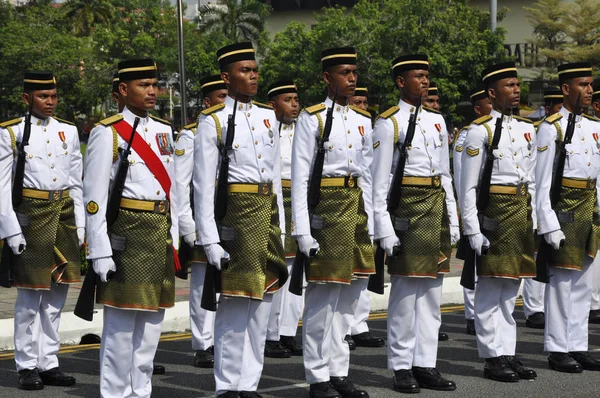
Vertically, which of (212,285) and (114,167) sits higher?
(114,167)

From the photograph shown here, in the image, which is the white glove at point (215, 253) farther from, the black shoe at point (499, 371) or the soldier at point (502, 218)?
the black shoe at point (499, 371)

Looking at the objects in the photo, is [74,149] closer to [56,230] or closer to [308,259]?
[56,230]

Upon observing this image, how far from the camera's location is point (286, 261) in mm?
10477

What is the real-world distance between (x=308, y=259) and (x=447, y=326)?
416 centimetres

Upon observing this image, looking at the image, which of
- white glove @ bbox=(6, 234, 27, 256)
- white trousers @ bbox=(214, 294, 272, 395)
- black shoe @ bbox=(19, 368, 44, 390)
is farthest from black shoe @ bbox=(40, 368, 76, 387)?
white trousers @ bbox=(214, 294, 272, 395)

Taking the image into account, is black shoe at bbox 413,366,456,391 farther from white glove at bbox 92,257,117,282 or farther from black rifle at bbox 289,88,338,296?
white glove at bbox 92,257,117,282

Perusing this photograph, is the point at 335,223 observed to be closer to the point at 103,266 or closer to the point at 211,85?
the point at 103,266

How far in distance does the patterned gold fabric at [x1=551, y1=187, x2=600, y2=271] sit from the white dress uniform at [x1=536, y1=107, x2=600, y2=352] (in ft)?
0.25

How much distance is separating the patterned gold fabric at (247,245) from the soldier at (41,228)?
2.05 meters

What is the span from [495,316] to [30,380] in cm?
353

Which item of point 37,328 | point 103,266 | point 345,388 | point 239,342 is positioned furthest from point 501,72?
point 37,328

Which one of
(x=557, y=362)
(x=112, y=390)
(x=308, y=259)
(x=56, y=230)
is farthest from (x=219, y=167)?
(x=557, y=362)

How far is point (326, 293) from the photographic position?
26.3 feet

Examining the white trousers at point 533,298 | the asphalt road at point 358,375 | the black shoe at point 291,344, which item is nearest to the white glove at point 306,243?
the asphalt road at point 358,375
